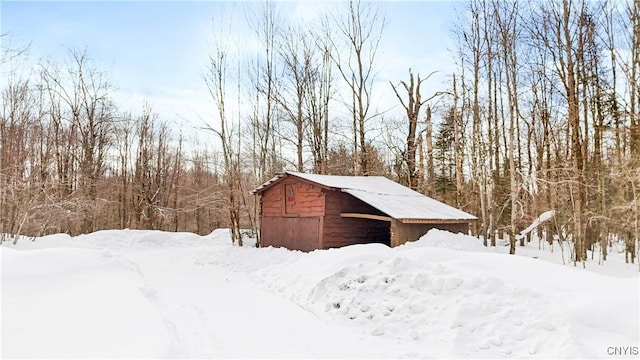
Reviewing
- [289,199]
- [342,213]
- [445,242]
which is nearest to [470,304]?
[445,242]

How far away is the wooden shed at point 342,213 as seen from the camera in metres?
14.1

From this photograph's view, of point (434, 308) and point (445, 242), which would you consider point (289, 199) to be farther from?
→ point (434, 308)

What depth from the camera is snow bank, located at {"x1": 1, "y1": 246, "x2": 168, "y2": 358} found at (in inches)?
137

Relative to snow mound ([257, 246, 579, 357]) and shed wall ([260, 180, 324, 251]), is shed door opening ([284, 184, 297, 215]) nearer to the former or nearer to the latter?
shed wall ([260, 180, 324, 251])

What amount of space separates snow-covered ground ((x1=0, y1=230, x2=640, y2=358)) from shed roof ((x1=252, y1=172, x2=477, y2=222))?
4796 millimetres

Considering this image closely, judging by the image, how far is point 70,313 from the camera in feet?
14.4

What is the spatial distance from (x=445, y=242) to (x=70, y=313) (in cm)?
1171

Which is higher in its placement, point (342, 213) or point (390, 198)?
point (390, 198)

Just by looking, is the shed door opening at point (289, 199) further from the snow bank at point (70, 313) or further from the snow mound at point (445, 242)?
the snow bank at point (70, 313)

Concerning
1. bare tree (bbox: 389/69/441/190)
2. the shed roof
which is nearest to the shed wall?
the shed roof

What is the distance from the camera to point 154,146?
3009 cm

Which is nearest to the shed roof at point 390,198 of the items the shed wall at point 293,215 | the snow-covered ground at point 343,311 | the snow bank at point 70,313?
the shed wall at point 293,215

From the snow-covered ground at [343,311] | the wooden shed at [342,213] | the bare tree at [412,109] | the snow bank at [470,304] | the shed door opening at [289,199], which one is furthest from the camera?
the bare tree at [412,109]

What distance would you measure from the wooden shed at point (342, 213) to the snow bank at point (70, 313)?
8.66 m
